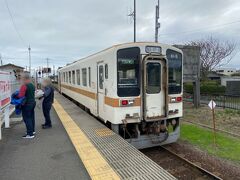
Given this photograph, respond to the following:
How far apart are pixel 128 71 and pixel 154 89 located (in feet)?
3.13

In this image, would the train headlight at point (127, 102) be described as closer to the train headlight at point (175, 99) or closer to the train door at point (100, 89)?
the train door at point (100, 89)

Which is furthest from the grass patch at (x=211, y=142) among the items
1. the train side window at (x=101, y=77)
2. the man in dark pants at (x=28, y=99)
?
the man in dark pants at (x=28, y=99)

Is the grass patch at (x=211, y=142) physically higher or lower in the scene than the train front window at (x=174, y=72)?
lower

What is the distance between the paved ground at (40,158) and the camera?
13.2 ft

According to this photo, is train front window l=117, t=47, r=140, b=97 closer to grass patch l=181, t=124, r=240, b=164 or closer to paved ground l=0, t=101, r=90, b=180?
paved ground l=0, t=101, r=90, b=180

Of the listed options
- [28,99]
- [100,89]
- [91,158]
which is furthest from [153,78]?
[28,99]

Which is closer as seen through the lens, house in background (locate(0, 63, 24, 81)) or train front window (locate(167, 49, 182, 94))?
train front window (locate(167, 49, 182, 94))

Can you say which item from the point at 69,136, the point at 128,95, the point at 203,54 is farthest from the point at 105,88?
the point at 203,54

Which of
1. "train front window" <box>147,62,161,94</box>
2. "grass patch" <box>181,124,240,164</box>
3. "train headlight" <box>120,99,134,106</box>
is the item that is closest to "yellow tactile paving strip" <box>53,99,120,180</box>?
"train headlight" <box>120,99,134,106</box>

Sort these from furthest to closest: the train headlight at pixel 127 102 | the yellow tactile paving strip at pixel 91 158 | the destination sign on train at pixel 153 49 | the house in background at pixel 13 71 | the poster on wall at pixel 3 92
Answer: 1. the house in background at pixel 13 71
2. the poster on wall at pixel 3 92
3. the destination sign on train at pixel 153 49
4. the train headlight at pixel 127 102
5. the yellow tactile paving strip at pixel 91 158

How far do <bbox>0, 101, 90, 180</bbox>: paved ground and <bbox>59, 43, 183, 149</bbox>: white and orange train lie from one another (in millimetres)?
1629

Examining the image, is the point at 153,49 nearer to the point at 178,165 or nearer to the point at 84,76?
the point at 178,165

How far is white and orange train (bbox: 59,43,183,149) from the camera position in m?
6.17

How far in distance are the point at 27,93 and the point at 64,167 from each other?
2790mm
